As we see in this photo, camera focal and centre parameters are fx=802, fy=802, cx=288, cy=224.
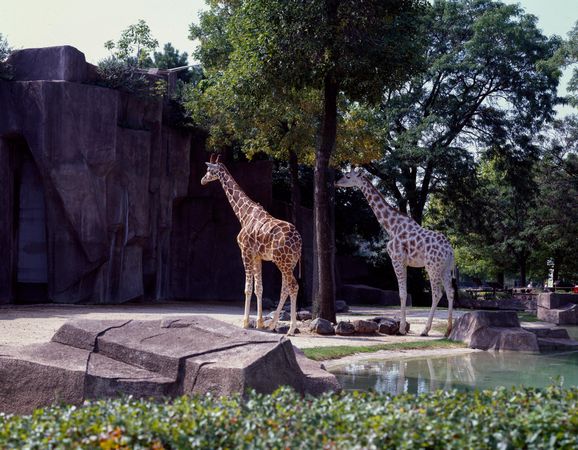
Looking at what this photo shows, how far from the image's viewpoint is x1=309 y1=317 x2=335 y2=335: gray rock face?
601 inches

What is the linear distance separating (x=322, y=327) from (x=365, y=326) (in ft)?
3.32

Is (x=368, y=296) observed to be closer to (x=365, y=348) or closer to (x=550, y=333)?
(x=550, y=333)

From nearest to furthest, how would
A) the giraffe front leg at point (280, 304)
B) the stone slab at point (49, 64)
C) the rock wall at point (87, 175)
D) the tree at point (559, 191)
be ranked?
the giraffe front leg at point (280, 304) < the rock wall at point (87, 175) < the stone slab at point (49, 64) < the tree at point (559, 191)

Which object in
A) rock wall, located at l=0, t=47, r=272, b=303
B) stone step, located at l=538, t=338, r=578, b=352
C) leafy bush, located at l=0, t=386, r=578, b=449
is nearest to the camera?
leafy bush, located at l=0, t=386, r=578, b=449

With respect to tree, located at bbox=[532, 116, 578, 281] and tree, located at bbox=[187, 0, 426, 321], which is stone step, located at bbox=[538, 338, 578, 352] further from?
tree, located at bbox=[532, 116, 578, 281]

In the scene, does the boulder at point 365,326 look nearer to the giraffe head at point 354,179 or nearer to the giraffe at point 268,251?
the giraffe at point 268,251

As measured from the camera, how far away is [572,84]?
25.8 meters

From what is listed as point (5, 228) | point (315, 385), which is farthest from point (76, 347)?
point (5, 228)

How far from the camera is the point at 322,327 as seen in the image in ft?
50.2

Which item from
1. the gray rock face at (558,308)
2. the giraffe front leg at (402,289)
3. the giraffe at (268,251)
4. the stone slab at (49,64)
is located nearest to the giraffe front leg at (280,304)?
the giraffe at (268,251)

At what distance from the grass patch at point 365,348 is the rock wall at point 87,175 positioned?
10.8 meters

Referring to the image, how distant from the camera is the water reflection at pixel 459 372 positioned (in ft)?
31.6

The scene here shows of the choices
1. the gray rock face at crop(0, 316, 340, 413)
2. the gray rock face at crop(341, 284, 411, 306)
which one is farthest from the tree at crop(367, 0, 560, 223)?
the gray rock face at crop(0, 316, 340, 413)

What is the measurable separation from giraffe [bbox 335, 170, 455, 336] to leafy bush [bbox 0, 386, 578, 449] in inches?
432
